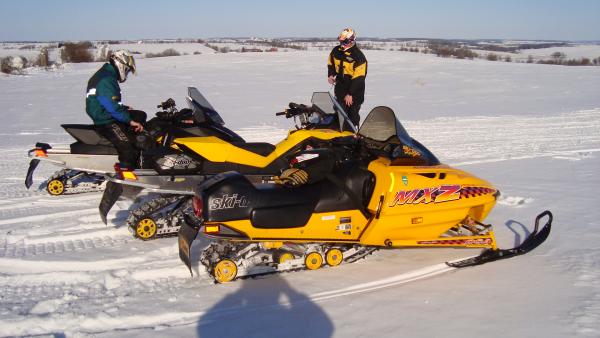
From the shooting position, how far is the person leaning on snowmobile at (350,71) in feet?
21.3

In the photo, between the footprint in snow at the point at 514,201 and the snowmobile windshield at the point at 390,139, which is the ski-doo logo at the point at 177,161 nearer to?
the snowmobile windshield at the point at 390,139

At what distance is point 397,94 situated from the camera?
1795cm

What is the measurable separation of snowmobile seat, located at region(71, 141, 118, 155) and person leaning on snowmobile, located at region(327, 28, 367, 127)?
9.69ft

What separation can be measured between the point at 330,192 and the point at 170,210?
1915 mm

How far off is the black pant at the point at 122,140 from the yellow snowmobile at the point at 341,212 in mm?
2292

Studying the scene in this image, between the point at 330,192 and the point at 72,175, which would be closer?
the point at 330,192

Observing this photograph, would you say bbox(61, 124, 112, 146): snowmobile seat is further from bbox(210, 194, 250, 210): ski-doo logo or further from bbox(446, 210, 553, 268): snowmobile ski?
bbox(446, 210, 553, 268): snowmobile ski

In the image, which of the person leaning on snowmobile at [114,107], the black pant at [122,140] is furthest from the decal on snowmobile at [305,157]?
the black pant at [122,140]

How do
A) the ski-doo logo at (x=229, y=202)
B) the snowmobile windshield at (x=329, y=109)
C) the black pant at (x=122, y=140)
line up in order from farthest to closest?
the black pant at (x=122, y=140) → the snowmobile windshield at (x=329, y=109) → the ski-doo logo at (x=229, y=202)

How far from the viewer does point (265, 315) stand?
3.24 m

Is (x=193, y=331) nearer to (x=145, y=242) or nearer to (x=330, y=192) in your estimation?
(x=330, y=192)

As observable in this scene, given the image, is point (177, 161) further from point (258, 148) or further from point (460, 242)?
point (460, 242)

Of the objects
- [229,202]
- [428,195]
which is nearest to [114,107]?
[229,202]

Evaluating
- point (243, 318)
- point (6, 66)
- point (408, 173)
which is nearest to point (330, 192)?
point (408, 173)
